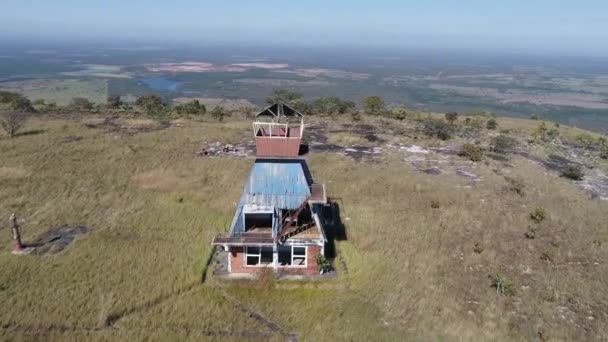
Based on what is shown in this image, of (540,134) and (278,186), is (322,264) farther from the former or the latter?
(540,134)

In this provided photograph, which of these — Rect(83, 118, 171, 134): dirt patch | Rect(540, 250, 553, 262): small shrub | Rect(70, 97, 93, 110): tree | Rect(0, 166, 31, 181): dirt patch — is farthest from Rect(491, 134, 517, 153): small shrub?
Rect(70, 97, 93, 110): tree

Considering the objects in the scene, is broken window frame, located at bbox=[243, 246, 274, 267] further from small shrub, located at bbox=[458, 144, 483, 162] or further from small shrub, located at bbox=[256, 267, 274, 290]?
small shrub, located at bbox=[458, 144, 483, 162]

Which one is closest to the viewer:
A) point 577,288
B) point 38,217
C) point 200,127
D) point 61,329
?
point 61,329

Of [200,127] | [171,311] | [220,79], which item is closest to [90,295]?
[171,311]

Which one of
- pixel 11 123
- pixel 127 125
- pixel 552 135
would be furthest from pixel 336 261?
pixel 552 135

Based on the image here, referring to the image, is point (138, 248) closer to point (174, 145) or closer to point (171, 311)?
point (171, 311)

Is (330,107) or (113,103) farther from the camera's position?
(113,103)
